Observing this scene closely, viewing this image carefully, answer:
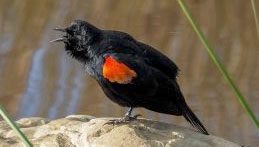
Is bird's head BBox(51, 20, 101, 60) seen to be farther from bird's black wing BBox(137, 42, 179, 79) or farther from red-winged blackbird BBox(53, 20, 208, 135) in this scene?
bird's black wing BBox(137, 42, 179, 79)

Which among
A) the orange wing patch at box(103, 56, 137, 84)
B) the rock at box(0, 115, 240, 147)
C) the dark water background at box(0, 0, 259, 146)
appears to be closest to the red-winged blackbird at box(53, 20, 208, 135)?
the orange wing patch at box(103, 56, 137, 84)

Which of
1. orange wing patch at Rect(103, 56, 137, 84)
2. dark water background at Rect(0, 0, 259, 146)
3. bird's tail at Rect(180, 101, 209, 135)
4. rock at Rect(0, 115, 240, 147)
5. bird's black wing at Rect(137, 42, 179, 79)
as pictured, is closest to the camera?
orange wing patch at Rect(103, 56, 137, 84)

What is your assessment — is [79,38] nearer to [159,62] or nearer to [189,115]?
[159,62]

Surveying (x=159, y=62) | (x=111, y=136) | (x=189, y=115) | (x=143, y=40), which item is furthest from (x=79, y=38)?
(x=143, y=40)

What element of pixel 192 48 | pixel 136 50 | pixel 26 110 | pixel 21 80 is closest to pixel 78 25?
pixel 136 50

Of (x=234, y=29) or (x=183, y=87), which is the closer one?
(x=183, y=87)

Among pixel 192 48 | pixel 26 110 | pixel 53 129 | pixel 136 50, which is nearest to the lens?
pixel 136 50

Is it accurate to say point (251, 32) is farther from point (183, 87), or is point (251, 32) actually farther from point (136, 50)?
point (136, 50)

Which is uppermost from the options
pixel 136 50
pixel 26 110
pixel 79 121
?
pixel 136 50
